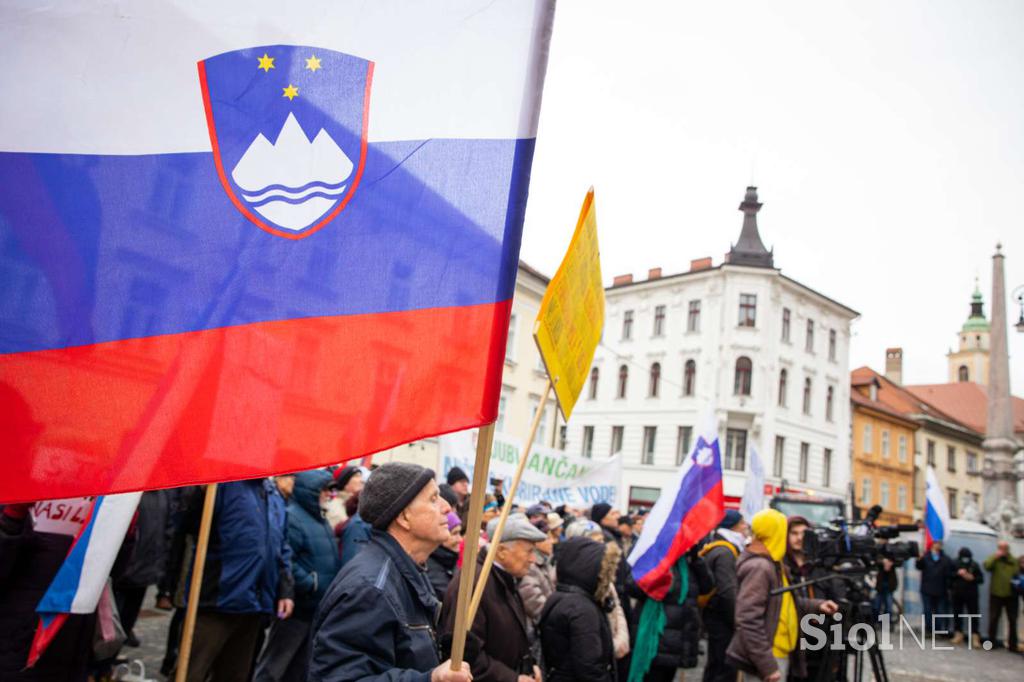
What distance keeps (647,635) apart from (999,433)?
2095 cm

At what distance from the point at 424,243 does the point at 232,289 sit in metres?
0.58

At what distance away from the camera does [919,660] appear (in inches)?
442

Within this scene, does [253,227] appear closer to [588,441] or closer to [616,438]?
[616,438]


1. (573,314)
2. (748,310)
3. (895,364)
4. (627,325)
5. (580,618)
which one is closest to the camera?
(573,314)

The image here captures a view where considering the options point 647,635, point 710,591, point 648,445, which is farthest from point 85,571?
point 648,445

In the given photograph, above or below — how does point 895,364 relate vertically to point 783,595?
above

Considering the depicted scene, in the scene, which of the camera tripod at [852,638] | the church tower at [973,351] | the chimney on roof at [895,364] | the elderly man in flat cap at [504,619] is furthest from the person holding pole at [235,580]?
the church tower at [973,351]

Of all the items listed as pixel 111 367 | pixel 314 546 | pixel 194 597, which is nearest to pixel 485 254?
pixel 111 367

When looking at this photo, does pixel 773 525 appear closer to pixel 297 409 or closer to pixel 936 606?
pixel 297 409

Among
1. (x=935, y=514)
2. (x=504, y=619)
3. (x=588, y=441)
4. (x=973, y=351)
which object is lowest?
(x=504, y=619)

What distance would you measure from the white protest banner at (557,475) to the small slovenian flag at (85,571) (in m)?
9.26

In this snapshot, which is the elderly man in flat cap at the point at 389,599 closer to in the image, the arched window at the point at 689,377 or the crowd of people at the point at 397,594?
the crowd of people at the point at 397,594

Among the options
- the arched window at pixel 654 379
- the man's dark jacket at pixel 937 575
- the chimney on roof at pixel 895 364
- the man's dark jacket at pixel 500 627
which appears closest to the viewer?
the man's dark jacket at pixel 500 627

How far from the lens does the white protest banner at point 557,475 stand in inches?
526
